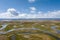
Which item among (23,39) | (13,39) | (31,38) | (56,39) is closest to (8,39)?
(13,39)

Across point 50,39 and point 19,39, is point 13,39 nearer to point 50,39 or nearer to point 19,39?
point 19,39

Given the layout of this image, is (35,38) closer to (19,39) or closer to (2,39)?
(19,39)

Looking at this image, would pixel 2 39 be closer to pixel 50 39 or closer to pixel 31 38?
pixel 31 38

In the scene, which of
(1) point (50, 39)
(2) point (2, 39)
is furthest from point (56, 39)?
(2) point (2, 39)

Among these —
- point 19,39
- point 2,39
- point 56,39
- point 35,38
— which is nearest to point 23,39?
point 19,39

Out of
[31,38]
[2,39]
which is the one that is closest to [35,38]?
[31,38]

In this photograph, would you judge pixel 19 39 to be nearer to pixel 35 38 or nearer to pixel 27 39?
pixel 27 39
